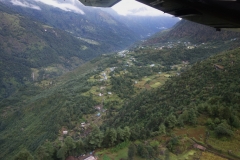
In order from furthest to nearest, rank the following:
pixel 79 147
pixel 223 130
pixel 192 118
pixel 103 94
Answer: pixel 103 94 < pixel 192 118 < pixel 79 147 < pixel 223 130

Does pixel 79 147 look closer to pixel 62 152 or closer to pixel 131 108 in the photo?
pixel 62 152

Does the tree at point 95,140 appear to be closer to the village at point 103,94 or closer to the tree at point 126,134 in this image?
the tree at point 126,134

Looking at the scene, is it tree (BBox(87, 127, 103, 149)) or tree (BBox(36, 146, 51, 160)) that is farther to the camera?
tree (BBox(87, 127, 103, 149))

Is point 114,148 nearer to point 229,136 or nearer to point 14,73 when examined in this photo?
point 229,136

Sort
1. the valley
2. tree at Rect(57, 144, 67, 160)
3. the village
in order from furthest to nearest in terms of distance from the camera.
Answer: the village → the valley → tree at Rect(57, 144, 67, 160)

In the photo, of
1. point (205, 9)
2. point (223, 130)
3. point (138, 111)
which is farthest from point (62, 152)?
point (138, 111)

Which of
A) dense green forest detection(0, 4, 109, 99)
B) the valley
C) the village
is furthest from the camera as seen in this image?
dense green forest detection(0, 4, 109, 99)

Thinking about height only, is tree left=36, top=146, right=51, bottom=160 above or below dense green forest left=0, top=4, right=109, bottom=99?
above

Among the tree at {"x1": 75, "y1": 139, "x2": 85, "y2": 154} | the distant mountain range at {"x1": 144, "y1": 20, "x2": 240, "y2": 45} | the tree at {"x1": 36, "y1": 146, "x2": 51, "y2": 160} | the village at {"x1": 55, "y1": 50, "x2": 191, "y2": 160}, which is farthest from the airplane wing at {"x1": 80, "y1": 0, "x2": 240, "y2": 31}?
the distant mountain range at {"x1": 144, "y1": 20, "x2": 240, "y2": 45}

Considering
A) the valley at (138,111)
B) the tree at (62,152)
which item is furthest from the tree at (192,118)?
the tree at (62,152)

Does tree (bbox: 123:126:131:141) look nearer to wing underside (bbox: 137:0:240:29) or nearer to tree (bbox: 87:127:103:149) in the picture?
tree (bbox: 87:127:103:149)

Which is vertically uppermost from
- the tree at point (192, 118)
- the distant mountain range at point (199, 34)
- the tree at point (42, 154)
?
the distant mountain range at point (199, 34)
